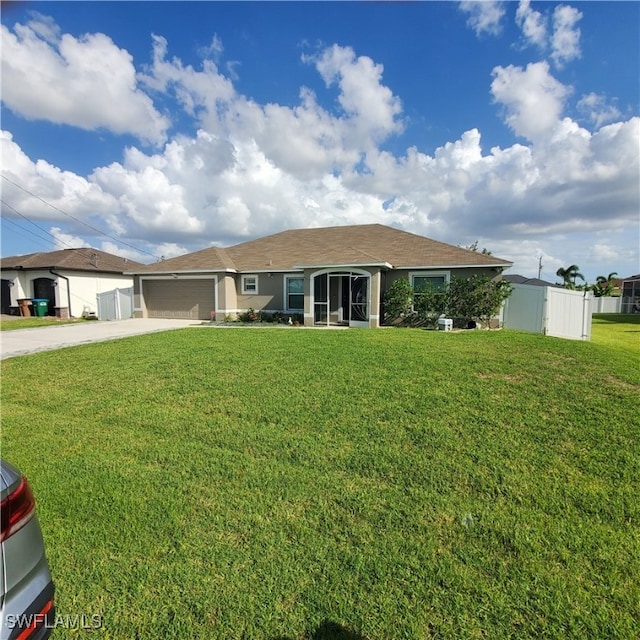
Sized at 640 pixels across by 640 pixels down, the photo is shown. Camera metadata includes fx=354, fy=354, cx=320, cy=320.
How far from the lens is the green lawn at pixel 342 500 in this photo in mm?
2270

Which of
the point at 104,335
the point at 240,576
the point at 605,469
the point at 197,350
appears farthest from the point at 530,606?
the point at 104,335

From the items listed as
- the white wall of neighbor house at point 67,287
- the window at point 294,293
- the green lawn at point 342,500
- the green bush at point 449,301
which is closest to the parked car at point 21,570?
the green lawn at point 342,500

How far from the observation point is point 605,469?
3.80 metres

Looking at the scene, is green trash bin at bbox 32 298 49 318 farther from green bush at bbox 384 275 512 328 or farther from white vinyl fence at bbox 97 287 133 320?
green bush at bbox 384 275 512 328

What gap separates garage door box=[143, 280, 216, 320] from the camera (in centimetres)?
2020

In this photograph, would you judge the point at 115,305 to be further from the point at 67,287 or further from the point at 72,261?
the point at 72,261

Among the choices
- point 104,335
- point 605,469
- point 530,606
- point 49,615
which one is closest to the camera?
point 49,615

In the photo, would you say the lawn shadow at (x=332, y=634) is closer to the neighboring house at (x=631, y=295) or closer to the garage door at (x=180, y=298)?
the garage door at (x=180, y=298)

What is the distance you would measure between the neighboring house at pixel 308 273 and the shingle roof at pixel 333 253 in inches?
1.8

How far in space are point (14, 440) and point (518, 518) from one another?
5.91m

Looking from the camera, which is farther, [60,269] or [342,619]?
[60,269]

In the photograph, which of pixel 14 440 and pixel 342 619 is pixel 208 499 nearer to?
pixel 342 619

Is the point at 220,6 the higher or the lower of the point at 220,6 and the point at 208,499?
the higher

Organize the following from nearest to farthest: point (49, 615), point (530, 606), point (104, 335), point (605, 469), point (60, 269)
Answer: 1. point (49, 615)
2. point (530, 606)
3. point (605, 469)
4. point (104, 335)
5. point (60, 269)
